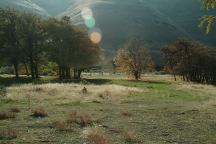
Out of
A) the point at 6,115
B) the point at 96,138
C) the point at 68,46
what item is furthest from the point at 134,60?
the point at 96,138

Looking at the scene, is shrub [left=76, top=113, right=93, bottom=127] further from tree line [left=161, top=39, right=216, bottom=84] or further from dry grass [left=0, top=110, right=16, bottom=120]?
tree line [left=161, top=39, right=216, bottom=84]

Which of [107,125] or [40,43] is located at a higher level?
[40,43]

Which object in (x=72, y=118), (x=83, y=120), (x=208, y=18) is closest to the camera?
(x=208, y=18)

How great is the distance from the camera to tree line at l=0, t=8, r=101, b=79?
8288 centimetres

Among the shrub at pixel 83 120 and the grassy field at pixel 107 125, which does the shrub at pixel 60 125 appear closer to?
the grassy field at pixel 107 125

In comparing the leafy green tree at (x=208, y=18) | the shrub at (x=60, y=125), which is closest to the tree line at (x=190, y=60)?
the shrub at (x=60, y=125)

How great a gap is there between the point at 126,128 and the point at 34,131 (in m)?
5.25

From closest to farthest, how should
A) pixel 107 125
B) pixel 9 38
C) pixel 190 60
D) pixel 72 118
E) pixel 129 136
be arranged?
pixel 129 136 → pixel 107 125 → pixel 72 118 → pixel 9 38 → pixel 190 60

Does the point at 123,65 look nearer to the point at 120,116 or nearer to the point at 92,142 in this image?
the point at 120,116

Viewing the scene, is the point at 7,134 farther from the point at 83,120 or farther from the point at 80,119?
the point at 80,119

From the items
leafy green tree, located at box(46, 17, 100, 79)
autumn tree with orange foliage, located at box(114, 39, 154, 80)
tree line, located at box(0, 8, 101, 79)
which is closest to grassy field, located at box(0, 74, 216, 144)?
tree line, located at box(0, 8, 101, 79)

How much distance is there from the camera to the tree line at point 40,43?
82875 millimetres

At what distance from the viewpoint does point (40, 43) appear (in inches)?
3378

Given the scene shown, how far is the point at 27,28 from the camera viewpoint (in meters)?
83.2
